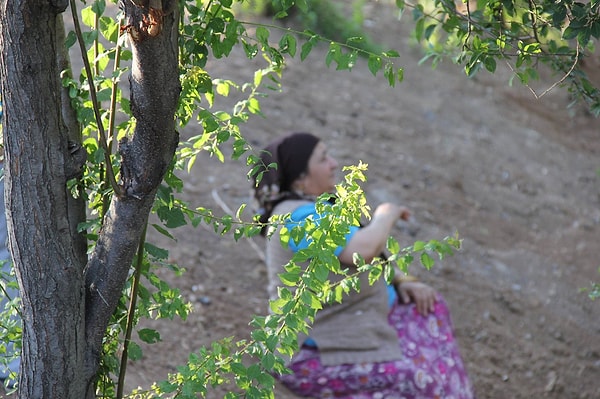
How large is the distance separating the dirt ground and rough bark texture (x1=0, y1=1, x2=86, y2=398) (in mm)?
1304

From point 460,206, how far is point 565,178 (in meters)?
1.40

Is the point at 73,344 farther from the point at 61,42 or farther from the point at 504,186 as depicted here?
the point at 504,186

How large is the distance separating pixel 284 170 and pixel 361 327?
2.41 ft

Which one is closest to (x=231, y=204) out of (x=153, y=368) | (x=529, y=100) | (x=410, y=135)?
(x=153, y=368)

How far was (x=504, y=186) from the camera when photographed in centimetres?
652

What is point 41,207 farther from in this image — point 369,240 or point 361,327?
point 361,327

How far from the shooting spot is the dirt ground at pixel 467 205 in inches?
178

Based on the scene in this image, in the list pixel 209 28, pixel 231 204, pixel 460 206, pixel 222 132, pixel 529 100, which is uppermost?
pixel 209 28

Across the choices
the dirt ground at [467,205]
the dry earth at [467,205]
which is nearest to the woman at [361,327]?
the dry earth at [467,205]

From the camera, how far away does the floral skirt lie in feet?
11.5

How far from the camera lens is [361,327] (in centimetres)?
358

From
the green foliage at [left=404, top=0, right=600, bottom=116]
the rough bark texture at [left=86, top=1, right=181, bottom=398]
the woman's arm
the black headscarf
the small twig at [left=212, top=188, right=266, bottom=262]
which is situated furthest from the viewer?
the small twig at [left=212, top=188, right=266, bottom=262]

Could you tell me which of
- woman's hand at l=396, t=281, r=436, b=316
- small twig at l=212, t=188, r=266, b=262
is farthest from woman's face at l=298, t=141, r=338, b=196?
small twig at l=212, t=188, r=266, b=262

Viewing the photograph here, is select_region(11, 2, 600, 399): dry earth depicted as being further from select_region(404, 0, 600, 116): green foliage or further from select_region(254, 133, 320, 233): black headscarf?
select_region(404, 0, 600, 116): green foliage
